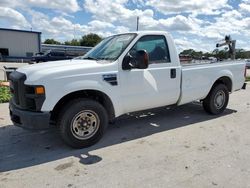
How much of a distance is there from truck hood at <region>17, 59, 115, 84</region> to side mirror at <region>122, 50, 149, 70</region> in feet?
0.88

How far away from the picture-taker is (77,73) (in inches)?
180

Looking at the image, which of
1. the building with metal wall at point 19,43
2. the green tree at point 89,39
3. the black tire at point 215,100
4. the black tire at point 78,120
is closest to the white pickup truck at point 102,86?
the black tire at point 78,120

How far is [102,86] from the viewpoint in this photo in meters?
4.83

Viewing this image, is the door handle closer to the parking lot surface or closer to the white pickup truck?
the white pickup truck

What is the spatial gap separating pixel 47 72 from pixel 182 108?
441 cm

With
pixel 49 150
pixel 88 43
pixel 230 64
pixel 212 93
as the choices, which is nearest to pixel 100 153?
pixel 49 150

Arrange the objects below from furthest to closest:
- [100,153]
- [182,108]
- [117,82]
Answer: [182,108], [117,82], [100,153]

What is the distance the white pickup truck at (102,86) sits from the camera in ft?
14.5

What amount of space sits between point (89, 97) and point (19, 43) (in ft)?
156

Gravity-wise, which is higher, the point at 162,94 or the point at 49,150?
the point at 162,94

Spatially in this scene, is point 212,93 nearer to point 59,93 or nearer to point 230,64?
point 230,64

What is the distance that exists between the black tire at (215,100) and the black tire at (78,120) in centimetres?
302

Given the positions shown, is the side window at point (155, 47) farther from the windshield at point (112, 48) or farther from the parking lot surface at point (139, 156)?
the parking lot surface at point (139, 156)

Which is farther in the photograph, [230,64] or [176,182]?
[230,64]
